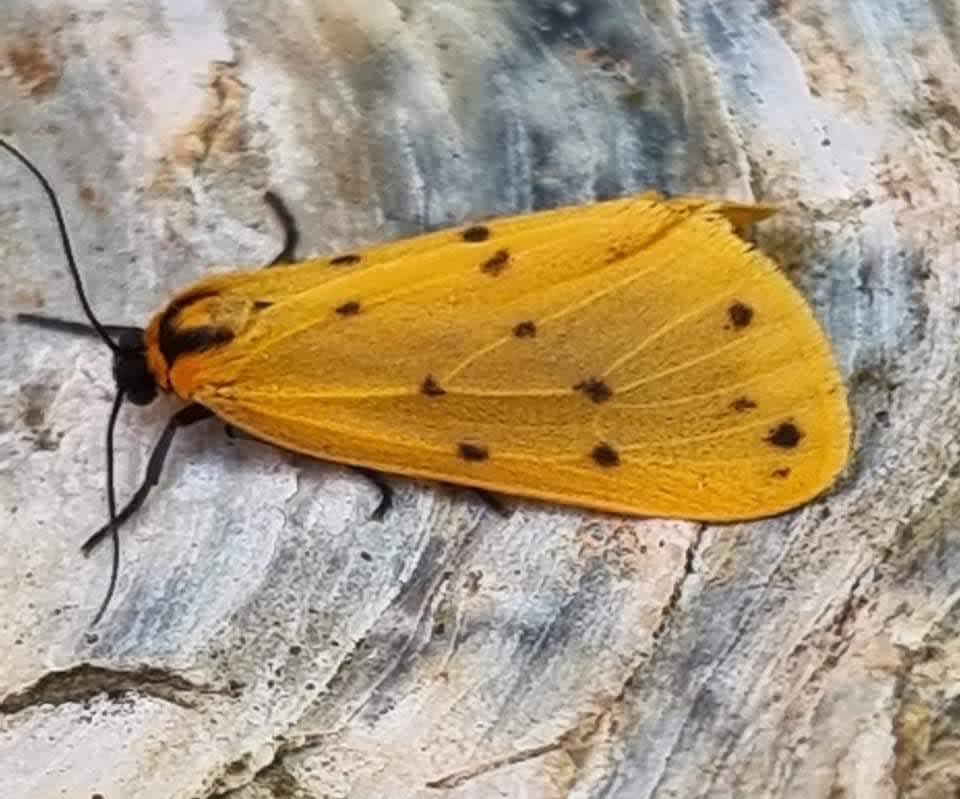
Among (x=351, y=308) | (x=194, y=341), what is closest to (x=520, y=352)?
(x=351, y=308)

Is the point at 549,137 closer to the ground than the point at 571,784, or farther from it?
farther from it

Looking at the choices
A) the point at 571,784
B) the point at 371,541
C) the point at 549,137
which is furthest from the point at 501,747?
the point at 549,137

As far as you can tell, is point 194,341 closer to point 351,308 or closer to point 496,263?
point 351,308

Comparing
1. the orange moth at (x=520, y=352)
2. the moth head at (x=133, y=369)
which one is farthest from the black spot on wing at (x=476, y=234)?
the moth head at (x=133, y=369)

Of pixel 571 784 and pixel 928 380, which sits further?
pixel 928 380

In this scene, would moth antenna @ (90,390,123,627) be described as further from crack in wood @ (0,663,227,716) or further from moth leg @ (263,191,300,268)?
moth leg @ (263,191,300,268)

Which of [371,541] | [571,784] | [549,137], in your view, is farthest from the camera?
[549,137]

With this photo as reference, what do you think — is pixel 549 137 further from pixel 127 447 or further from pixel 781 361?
pixel 127 447
